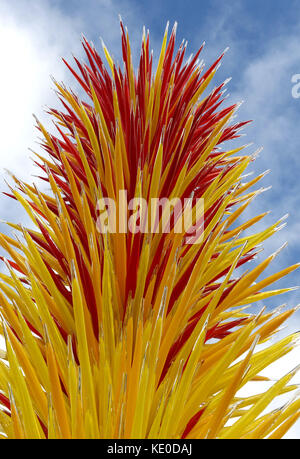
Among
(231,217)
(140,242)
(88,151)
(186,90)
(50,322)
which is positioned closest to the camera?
(50,322)

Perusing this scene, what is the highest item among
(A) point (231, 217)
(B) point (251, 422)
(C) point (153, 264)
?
(A) point (231, 217)

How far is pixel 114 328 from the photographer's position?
721 millimetres

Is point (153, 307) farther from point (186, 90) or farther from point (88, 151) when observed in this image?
point (186, 90)

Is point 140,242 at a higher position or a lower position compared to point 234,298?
higher

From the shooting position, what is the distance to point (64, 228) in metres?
0.77

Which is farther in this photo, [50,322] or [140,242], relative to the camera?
[140,242]

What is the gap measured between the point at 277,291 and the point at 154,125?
0.48m

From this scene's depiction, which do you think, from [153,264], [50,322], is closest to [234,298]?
[153,264]

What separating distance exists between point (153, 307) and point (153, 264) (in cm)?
10

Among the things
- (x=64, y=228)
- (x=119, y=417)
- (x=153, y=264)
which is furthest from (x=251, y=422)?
(x=64, y=228)

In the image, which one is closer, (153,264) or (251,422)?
(251,422)

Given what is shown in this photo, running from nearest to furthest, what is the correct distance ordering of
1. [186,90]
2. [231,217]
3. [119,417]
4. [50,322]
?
[119,417] → [50,322] → [231,217] → [186,90]

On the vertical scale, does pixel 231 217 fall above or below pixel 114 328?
above

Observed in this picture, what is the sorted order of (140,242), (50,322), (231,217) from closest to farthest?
(50,322) → (140,242) → (231,217)
